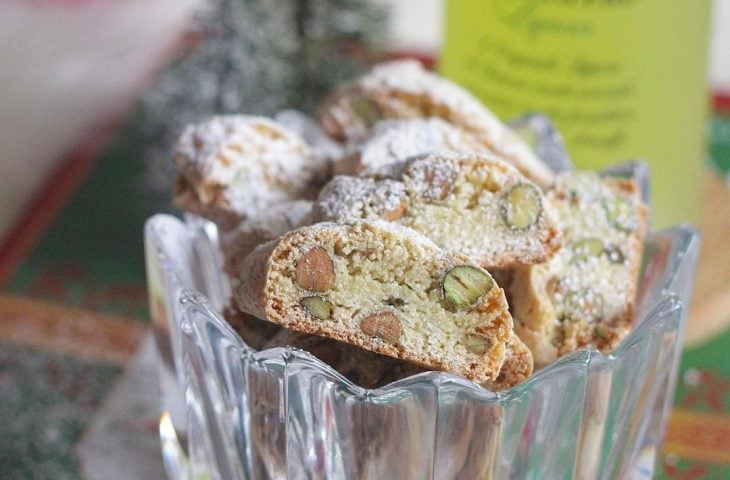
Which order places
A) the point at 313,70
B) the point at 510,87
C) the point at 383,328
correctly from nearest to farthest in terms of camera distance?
the point at 383,328
the point at 510,87
the point at 313,70

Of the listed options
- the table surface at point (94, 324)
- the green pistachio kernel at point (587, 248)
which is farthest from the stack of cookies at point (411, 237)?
the table surface at point (94, 324)

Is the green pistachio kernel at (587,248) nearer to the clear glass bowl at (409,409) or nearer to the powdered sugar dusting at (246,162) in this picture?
the clear glass bowl at (409,409)

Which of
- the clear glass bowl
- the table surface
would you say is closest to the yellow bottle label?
the table surface

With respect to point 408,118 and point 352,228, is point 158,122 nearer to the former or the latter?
point 408,118

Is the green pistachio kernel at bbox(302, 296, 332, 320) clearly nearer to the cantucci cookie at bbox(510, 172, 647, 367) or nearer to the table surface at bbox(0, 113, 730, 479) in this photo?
the cantucci cookie at bbox(510, 172, 647, 367)

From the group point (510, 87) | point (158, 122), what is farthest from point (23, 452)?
point (510, 87)

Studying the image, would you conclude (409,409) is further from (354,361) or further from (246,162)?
(246,162)
